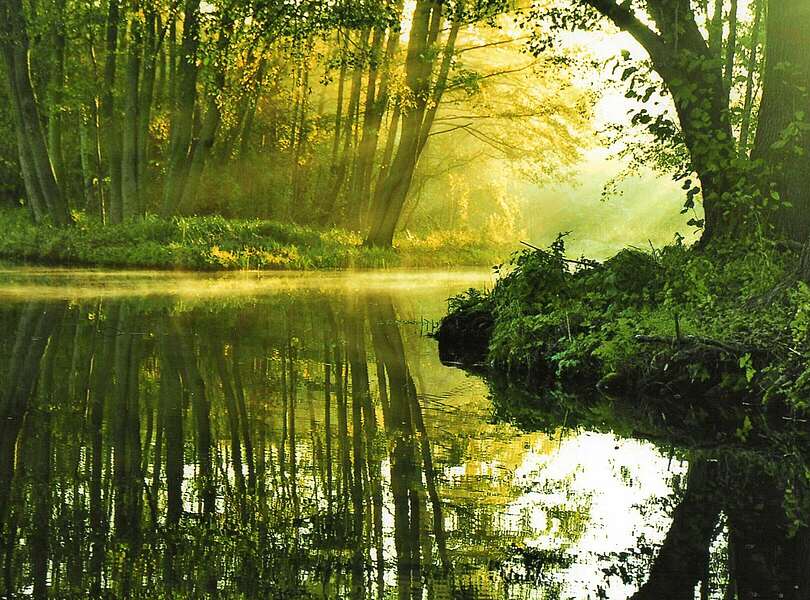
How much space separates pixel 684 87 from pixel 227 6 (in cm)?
610

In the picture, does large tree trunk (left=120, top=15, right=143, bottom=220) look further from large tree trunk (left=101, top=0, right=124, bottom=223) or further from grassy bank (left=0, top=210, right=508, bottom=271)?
grassy bank (left=0, top=210, right=508, bottom=271)

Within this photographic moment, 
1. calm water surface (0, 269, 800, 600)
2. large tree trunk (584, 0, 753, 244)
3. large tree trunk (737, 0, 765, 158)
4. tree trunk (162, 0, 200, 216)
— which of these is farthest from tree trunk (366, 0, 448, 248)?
calm water surface (0, 269, 800, 600)

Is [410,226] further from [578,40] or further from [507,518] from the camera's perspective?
[507,518]

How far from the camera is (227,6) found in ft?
44.8

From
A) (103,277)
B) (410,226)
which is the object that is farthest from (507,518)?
(410,226)

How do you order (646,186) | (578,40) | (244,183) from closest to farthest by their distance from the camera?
1. (578,40)
2. (244,183)
3. (646,186)

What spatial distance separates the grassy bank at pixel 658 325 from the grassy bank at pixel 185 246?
1501 cm

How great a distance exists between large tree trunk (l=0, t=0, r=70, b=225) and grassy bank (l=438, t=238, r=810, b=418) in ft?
61.5

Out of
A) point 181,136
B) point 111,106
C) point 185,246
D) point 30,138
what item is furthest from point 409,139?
point 30,138

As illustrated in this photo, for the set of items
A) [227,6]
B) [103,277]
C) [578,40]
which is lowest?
[103,277]

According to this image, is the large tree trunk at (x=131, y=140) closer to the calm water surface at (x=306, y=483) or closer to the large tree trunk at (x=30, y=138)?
the large tree trunk at (x=30, y=138)

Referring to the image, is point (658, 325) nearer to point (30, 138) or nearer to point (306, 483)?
point (306, 483)

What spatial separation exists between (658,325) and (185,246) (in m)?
18.9

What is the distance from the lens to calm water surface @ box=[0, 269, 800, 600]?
338cm
